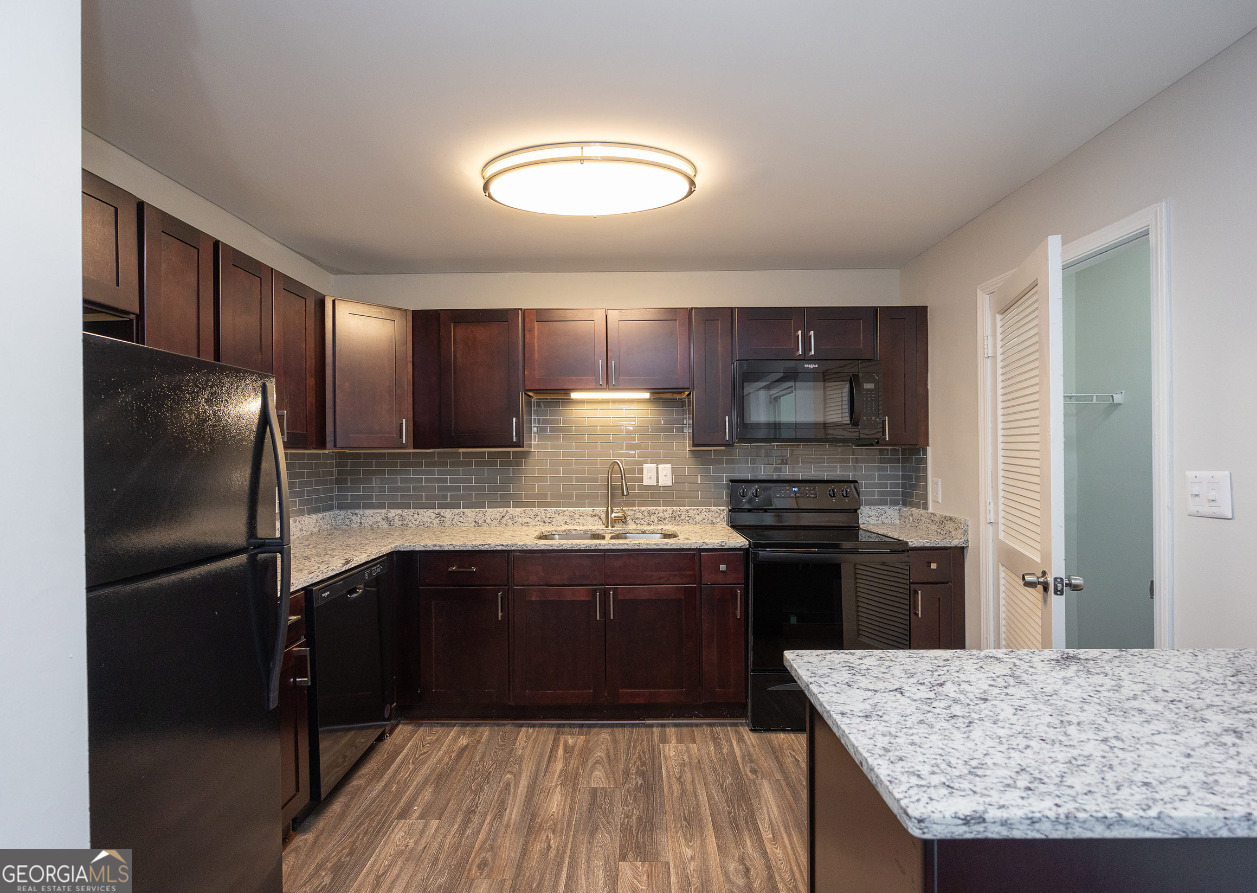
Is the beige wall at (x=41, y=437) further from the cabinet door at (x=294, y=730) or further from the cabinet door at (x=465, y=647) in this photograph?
the cabinet door at (x=465, y=647)

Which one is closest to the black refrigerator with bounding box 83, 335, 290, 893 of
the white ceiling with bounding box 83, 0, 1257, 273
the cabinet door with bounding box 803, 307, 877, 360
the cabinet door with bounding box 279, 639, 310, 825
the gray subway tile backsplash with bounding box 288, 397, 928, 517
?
the cabinet door with bounding box 279, 639, 310, 825

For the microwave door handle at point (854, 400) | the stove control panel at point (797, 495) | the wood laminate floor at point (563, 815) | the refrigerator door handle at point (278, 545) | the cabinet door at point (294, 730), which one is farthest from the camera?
the stove control panel at point (797, 495)

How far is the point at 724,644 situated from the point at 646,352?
153cm

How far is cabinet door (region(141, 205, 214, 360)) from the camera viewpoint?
2.01 metres

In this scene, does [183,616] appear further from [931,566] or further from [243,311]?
[931,566]

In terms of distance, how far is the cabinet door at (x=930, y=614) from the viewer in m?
3.30

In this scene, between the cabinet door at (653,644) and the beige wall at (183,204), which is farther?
the cabinet door at (653,644)

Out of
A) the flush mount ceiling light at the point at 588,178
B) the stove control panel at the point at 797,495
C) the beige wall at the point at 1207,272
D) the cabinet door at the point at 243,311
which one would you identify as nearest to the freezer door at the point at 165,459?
the cabinet door at the point at 243,311

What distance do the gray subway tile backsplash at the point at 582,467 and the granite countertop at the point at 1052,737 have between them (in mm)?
2510

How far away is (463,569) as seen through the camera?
3.32m

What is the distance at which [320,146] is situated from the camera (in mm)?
2324

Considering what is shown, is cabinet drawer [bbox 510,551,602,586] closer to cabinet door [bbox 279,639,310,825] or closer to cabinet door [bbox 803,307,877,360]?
cabinet door [bbox 279,639,310,825]

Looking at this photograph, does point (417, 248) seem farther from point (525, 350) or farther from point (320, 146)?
point (320, 146)

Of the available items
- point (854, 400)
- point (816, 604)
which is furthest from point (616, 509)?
point (854, 400)
